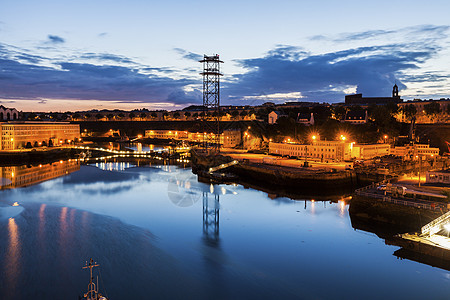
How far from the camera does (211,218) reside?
1447cm

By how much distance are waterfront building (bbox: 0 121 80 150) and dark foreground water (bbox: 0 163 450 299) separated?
2106cm

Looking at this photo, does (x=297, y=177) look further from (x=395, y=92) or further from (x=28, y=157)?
(x=395, y=92)

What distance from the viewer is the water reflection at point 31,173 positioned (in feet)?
70.0

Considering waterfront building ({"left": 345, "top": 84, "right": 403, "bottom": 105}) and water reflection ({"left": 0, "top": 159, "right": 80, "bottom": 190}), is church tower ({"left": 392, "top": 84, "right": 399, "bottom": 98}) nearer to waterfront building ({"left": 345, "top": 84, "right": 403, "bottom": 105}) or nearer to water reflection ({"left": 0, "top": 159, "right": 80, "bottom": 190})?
waterfront building ({"left": 345, "top": 84, "right": 403, "bottom": 105})

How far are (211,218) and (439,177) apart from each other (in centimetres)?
1014

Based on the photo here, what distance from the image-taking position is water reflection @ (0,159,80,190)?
840 inches

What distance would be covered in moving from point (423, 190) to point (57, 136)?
4366 centimetres

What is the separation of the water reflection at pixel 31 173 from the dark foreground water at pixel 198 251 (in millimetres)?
3991

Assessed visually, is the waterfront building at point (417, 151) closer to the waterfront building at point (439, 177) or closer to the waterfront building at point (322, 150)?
the waterfront building at point (322, 150)

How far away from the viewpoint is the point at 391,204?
13.0 meters

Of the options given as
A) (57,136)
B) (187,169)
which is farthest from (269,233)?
(57,136)

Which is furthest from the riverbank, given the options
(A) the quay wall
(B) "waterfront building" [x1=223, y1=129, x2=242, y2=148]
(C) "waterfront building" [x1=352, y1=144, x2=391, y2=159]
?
(C) "waterfront building" [x1=352, y1=144, x2=391, y2=159]

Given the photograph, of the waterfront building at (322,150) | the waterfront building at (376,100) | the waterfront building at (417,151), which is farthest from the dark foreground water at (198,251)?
the waterfront building at (376,100)

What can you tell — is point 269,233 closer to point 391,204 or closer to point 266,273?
point 266,273
